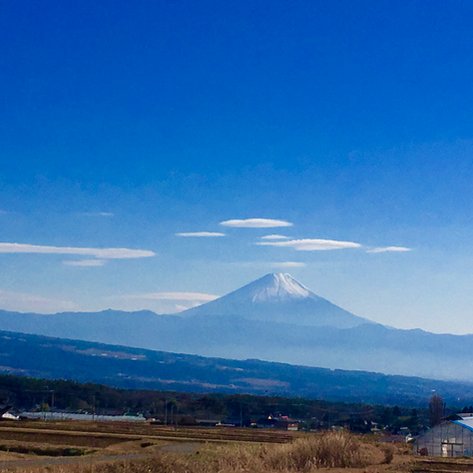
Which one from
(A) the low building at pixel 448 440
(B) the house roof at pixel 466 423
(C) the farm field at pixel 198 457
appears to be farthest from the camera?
(B) the house roof at pixel 466 423

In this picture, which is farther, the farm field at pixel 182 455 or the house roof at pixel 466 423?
the house roof at pixel 466 423

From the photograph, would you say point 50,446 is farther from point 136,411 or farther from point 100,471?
point 136,411

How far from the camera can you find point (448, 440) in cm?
3847

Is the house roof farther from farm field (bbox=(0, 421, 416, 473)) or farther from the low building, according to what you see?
farm field (bbox=(0, 421, 416, 473))

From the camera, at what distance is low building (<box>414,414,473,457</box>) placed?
38.1 meters

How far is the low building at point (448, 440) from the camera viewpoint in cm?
3806

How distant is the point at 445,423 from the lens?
39125 mm

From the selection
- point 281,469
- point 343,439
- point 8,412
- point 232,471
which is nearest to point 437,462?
point 343,439

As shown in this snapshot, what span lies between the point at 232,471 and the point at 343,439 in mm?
5829

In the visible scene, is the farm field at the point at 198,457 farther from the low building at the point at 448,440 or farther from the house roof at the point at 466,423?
the house roof at the point at 466,423

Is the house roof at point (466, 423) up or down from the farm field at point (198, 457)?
up

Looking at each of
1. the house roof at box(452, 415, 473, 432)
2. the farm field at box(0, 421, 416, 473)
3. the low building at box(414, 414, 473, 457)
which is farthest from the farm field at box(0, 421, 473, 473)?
the house roof at box(452, 415, 473, 432)

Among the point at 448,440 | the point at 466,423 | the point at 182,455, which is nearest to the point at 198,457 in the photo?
the point at 182,455

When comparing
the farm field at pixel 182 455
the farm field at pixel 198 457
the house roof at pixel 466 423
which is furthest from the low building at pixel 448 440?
the farm field at pixel 182 455
